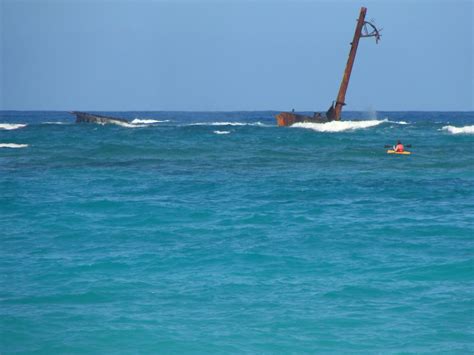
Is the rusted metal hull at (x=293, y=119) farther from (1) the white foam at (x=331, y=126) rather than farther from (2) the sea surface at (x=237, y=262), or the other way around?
(2) the sea surface at (x=237, y=262)

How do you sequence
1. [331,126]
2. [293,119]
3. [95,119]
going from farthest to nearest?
[95,119], [293,119], [331,126]

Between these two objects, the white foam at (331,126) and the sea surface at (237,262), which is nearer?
the sea surface at (237,262)

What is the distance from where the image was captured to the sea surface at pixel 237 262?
9758mm

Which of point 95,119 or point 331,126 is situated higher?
point 95,119

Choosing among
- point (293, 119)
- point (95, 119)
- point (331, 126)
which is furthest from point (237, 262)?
point (95, 119)

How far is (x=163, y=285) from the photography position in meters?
11.8

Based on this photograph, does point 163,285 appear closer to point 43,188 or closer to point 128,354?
point 128,354

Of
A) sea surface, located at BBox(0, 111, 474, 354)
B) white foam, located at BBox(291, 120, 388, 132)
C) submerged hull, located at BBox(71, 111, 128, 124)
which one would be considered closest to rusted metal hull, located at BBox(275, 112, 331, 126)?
white foam, located at BBox(291, 120, 388, 132)

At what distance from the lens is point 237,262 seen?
43.5 feet

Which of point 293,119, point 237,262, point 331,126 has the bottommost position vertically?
point 237,262

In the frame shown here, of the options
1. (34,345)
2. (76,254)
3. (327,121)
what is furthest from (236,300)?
(327,121)

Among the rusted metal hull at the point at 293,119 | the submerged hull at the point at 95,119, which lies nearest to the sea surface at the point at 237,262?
the rusted metal hull at the point at 293,119

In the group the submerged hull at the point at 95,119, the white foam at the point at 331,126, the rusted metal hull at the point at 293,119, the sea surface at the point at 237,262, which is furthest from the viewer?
the submerged hull at the point at 95,119

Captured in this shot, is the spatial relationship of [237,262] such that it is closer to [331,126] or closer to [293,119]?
[331,126]
